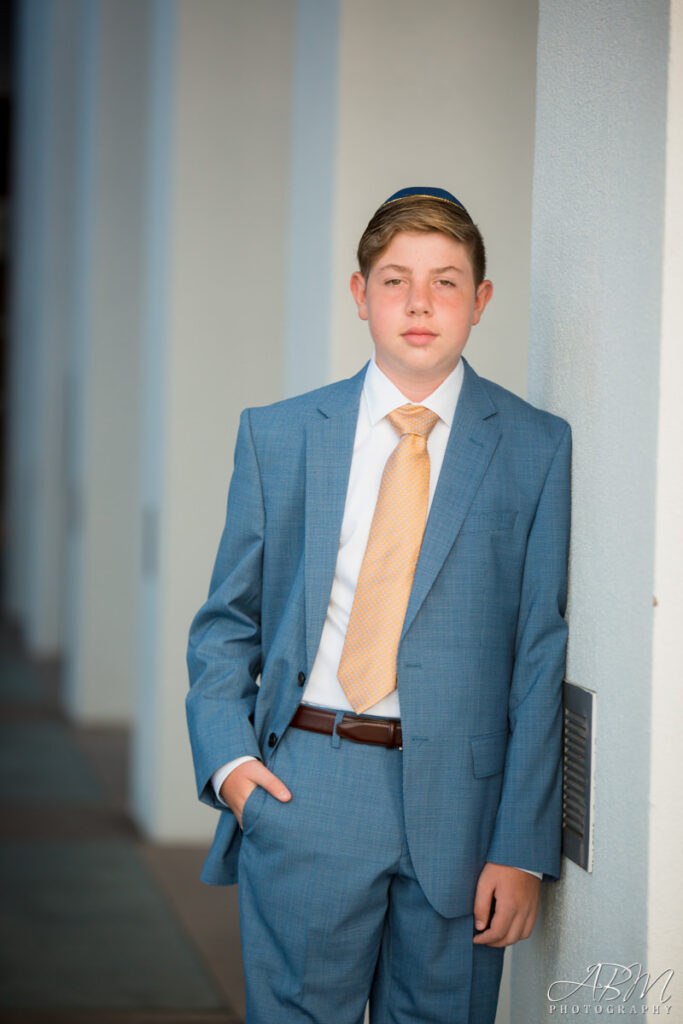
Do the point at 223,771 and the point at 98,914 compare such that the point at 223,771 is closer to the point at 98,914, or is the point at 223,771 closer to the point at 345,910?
the point at 345,910

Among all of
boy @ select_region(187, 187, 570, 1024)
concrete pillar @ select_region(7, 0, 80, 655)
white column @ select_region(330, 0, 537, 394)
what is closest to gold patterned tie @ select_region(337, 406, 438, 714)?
boy @ select_region(187, 187, 570, 1024)

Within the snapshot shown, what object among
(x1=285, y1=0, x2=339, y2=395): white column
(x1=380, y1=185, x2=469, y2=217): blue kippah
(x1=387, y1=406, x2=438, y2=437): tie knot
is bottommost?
(x1=387, y1=406, x2=438, y2=437): tie knot

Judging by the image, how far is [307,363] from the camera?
11.3 ft

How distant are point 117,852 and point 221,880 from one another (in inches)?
120

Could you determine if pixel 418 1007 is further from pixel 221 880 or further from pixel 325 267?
pixel 325 267

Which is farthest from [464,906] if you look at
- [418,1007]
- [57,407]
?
[57,407]

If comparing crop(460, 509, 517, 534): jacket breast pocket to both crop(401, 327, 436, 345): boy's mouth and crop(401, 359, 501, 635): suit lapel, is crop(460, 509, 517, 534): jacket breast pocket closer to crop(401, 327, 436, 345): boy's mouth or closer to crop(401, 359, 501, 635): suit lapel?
crop(401, 359, 501, 635): suit lapel

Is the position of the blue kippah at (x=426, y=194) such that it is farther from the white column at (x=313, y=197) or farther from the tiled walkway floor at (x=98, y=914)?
the tiled walkway floor at (x=98, y=914)

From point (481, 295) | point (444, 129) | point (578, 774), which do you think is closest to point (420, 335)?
point (481, 295)

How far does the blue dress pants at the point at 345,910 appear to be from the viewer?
190 cm

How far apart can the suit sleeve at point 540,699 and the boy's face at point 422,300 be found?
0.25m

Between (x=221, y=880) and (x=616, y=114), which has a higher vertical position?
(x=616, y=114)

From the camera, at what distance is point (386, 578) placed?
6.32 feet

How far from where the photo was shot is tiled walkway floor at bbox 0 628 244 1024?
3482 millimetres
